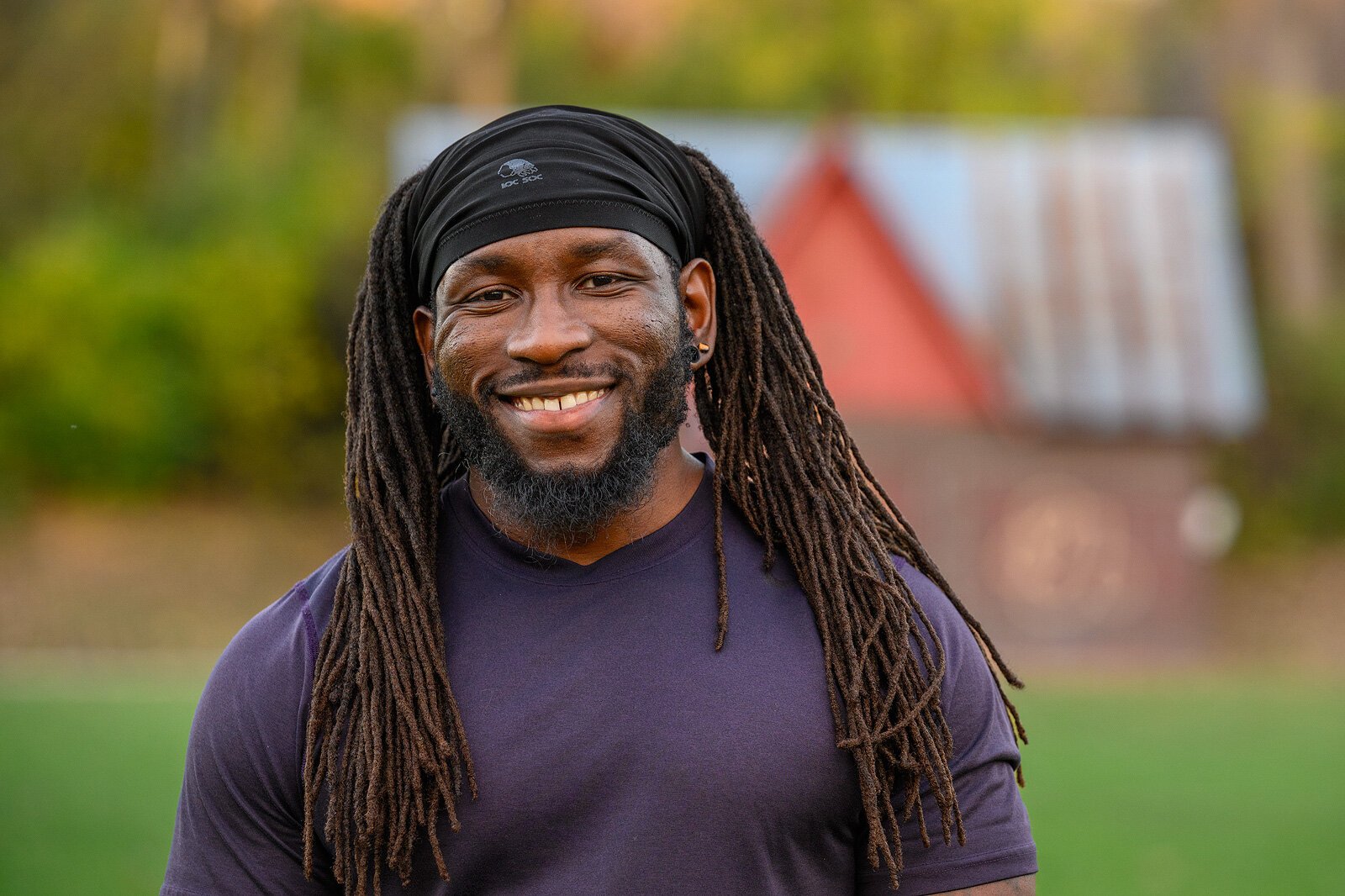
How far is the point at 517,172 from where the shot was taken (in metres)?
2.60

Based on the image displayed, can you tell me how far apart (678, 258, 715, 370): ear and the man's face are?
0.44ft

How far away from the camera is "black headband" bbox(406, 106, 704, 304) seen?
2.59 m

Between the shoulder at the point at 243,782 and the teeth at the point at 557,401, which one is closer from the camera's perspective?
the shoulder at the point at 243,782

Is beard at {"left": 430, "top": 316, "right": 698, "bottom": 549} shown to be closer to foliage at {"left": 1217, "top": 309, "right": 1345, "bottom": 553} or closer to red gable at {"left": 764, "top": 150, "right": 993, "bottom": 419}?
red gable at {"left": 764, "top": 150, "right": 993, "bottom": 419}

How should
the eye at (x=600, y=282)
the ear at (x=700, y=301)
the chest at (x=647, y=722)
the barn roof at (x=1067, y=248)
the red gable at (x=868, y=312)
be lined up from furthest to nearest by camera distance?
the barn roof at (x=1067, y=248)
the red gable at (x=868, y=312)
the ear at (x=700, y=301)
the eye at (x=600, y=282)
the chest at (x=647, y=722)

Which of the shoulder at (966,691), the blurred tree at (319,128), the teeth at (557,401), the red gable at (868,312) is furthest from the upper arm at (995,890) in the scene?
the blurred tree at (319,128)

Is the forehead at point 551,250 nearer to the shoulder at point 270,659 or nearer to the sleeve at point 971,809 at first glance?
the shoulder at point 270,659

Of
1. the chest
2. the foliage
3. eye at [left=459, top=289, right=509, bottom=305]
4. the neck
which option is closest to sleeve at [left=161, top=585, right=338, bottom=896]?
the chest

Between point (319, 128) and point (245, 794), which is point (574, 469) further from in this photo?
point (319, 128)

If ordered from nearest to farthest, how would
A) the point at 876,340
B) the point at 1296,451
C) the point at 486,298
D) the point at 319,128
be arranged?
1. the point at 486,298
2. the point at 876,340
3. the point at 1296,451
4. the point at 319,128

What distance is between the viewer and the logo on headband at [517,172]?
8.50ft

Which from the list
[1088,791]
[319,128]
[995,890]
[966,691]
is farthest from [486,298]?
[319,128]

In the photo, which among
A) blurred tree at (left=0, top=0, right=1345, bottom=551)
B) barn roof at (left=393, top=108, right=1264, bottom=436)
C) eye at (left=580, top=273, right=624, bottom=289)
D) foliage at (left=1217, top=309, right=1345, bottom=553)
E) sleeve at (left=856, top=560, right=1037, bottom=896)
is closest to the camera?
sleeve at (left=856, top=560, right=1037, bottom=896)

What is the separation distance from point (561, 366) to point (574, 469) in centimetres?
16
